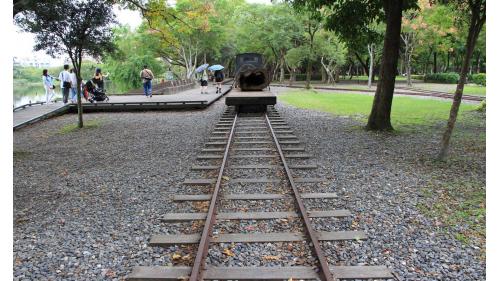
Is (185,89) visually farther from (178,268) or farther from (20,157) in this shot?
(178,268)

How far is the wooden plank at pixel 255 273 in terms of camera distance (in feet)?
11.1

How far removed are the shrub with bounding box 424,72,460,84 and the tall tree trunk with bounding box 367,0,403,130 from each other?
3305 centimetres

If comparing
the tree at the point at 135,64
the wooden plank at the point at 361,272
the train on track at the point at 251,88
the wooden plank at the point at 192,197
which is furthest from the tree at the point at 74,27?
the tree at the point at 135,64

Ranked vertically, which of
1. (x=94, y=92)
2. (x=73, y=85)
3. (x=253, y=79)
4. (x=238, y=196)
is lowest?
(x=238, y=196)

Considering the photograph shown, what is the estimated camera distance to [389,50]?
10.3 m

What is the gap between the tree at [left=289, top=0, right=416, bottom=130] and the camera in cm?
1023

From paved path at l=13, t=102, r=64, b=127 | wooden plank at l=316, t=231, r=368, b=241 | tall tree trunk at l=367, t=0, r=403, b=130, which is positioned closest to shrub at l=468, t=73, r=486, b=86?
tall tree trunk at l=367, t=0, r=403, b=130

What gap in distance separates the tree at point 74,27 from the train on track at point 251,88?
4.53 metres

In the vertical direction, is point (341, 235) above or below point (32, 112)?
below

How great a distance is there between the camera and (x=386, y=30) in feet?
33.9

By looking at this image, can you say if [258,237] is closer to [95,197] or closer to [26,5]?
[95,197]

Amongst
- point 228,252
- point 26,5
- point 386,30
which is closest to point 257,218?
point 228,252

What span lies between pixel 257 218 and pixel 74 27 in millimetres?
9136

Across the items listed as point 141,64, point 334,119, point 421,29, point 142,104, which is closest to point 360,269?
point 334,119
